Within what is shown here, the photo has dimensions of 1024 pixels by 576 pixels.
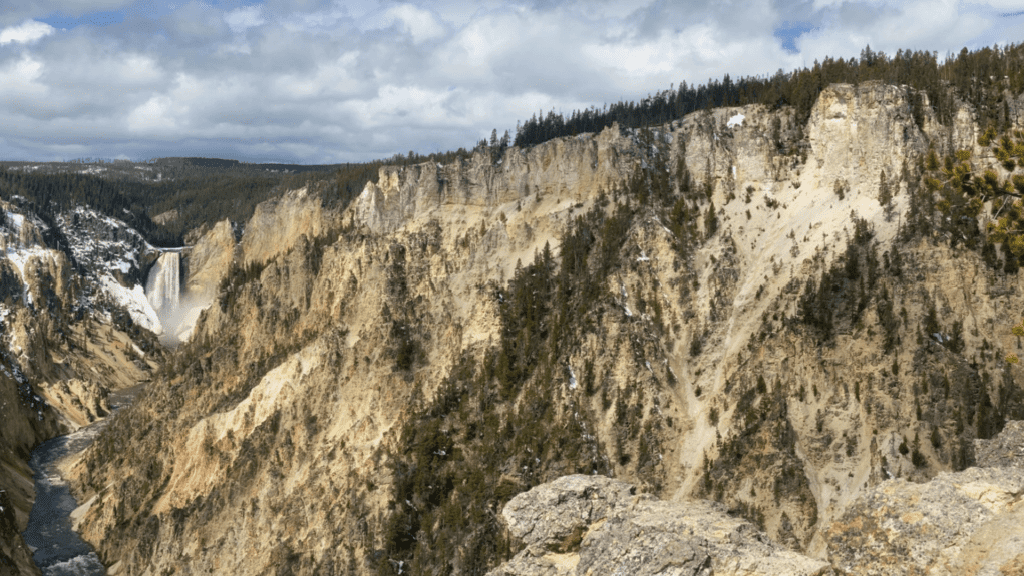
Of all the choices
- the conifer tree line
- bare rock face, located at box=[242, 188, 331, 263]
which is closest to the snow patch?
bare rock face, located at box=[242, 188, 331, 263]

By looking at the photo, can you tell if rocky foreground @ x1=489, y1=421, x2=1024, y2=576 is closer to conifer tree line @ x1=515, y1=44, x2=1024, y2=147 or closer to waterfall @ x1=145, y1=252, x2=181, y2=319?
conifer tree line @ x1=515, y1=44, x2=1024, y2=147

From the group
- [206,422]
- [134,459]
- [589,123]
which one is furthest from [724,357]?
[134,459]

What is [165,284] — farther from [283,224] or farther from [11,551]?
[11,551]

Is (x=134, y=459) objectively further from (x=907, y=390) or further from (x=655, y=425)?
(x=907, y=390)

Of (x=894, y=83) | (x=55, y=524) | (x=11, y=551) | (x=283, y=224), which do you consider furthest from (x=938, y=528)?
(x=283, y=224)

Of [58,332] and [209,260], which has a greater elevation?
[209,260]

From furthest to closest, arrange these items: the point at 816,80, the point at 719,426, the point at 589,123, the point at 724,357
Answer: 1. the point at 589,123
2. the point at 816,80
3. the point at 724,357
4. the point at 719,426

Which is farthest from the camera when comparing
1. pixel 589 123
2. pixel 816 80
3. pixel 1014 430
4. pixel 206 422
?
pixel 589 123

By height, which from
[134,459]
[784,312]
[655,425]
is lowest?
[134,459]
